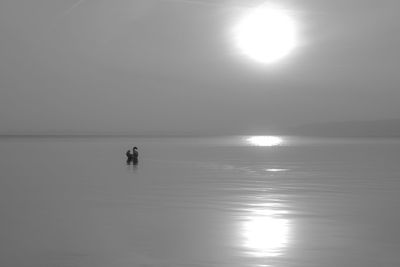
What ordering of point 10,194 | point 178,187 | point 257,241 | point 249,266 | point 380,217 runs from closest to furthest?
point 249,266 → point 257,241 → point 380,217 → point 10,194 → point 178,187

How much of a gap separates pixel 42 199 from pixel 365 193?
720 inches

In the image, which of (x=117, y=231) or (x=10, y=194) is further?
(x=10, y=194)

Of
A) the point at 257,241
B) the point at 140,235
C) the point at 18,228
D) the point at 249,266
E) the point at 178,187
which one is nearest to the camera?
the point at 249,266

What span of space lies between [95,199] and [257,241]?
1305 cm

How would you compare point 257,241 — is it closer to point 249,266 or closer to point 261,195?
point 249,266

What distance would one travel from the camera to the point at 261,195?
28.4 m

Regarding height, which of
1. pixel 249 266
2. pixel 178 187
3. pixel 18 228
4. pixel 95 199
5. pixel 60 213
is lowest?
pixel 249 266

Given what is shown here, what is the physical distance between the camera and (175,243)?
643 inches

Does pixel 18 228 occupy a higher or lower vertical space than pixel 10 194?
lower

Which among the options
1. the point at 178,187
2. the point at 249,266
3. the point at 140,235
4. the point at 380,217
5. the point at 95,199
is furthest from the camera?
the point at 178,187

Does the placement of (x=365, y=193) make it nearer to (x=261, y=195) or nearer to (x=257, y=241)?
(x=261, y=195)

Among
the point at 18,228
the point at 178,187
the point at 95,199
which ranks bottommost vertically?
the point at 18,228

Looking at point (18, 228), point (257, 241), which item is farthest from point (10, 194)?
point (257, 241)

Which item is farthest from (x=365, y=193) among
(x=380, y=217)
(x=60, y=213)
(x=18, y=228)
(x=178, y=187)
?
(x=18, y=228)
